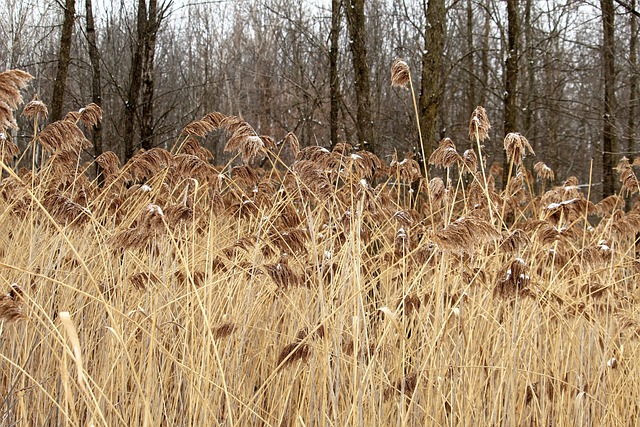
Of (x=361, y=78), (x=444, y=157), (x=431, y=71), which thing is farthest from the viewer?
(x=361, y=78)

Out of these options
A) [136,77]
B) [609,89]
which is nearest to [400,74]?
[136,77]

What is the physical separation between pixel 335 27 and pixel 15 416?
A: 27.7 feet

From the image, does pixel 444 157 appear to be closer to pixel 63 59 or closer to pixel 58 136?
pixel 58 136

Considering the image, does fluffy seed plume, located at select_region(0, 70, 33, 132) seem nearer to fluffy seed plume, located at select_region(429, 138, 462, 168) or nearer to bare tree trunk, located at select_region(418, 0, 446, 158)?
fluffy seed plume, located at select_region(429, 138, 462, 168)

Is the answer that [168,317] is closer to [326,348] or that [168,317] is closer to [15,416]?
[15,416]

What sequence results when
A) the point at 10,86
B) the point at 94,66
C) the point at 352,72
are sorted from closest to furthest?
the point at 10,86, the point at 94,66, the point at 352,72

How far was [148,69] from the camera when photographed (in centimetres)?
791

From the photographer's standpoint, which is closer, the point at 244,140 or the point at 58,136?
the point at 244,140

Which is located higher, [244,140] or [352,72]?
[352,72]

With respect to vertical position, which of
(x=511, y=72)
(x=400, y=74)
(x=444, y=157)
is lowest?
(x=444, y=157)

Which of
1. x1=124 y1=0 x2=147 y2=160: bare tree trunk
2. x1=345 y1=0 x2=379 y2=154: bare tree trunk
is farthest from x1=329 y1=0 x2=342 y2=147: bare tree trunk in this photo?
x1=345 y1=0 x2=379 y2=154: bare tree trunk

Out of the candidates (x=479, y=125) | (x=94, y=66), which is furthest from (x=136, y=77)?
(x=479, y=125)

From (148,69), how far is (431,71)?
394cm

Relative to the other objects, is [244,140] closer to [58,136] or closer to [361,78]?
[58,136]
